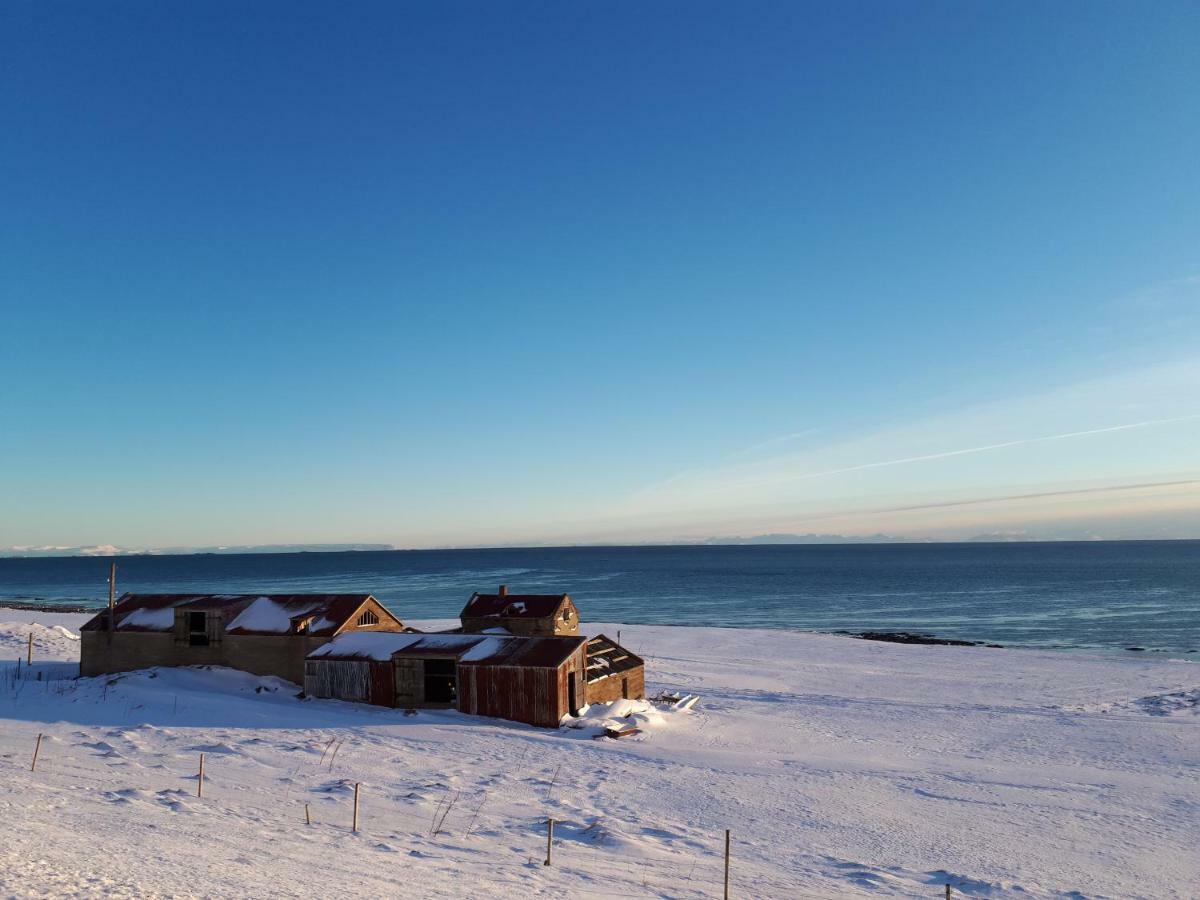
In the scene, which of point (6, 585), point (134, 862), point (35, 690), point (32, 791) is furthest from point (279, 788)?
point (6, 585)

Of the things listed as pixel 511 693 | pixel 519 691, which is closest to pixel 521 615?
pixel 511 693

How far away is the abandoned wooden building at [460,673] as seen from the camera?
1428 inches

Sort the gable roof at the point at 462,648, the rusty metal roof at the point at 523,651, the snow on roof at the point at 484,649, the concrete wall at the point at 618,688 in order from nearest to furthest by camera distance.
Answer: the rusty metal roof at the point at 523,651, the gable roof at the point at 462,648, the snow on roof at the point at 484,649, the concrete wall at the point at 618,688

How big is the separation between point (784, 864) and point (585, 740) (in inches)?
582

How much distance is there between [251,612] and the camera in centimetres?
4450

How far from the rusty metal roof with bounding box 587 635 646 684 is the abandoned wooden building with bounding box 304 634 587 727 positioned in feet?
3.97

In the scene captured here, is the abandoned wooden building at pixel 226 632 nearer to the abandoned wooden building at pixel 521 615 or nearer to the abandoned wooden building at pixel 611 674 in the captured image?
the abandoned wooden building at pixel 521 615

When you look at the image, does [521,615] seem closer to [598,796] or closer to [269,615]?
[269,615]

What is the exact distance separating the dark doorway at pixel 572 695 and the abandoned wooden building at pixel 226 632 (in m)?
13.2

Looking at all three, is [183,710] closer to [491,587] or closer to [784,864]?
[784,864]

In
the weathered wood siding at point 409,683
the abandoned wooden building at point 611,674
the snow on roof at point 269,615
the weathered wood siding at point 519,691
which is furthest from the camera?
the snow on roof at point 269,615

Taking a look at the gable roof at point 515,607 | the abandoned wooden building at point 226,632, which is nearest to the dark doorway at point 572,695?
the gable roof at point 515,607

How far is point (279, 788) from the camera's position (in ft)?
81.5

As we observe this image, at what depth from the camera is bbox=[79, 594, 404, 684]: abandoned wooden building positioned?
140 ft
